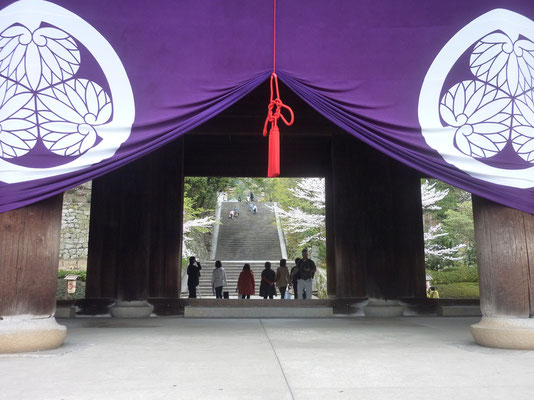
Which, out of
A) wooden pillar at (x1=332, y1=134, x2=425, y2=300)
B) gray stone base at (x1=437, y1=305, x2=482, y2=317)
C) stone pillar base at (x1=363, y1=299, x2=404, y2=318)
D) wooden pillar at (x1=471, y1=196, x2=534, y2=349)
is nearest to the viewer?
wooden pillar at (x1=471, y1=196, x2=534, y2=349)

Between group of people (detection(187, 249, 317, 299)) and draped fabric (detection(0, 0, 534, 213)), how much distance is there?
5907 mm

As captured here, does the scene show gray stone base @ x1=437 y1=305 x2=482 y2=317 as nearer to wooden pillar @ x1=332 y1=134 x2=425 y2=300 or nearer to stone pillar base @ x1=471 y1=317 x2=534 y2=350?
wooden pillar @ x1=332 y1=134 x2=425 y2=300

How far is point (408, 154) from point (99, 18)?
11.0 feet

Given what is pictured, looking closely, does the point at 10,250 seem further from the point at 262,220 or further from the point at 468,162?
the point at 262,220

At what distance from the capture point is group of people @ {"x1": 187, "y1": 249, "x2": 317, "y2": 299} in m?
10.1

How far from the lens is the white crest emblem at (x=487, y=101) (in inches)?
167

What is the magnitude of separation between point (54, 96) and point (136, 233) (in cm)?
442

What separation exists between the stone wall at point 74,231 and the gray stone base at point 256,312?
12311mm

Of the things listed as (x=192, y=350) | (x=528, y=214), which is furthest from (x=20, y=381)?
(x=528, y=214)

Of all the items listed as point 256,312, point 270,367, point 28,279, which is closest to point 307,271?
point 256,312

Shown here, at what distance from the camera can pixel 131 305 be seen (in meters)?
7.99

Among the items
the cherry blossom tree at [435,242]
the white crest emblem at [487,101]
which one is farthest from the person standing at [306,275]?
the cherry blossom tree at [435,242]

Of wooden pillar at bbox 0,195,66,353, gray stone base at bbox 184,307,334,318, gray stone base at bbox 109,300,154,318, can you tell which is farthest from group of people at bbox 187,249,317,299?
wooden pillar at bbox 0,195,66,353

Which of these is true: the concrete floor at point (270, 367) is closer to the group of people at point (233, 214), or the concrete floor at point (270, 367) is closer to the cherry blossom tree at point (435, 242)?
the cherry blossom tree at point (435, 242)
